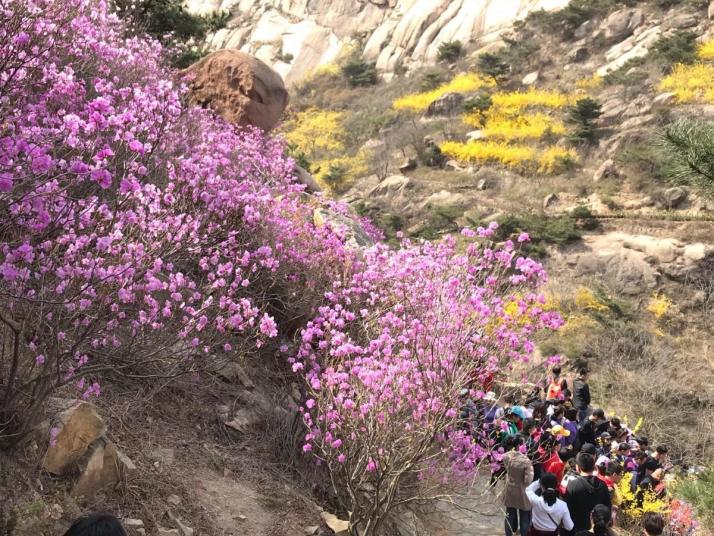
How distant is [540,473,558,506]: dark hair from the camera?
223 inches

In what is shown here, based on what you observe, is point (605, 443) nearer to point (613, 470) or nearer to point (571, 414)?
point (571, 414)

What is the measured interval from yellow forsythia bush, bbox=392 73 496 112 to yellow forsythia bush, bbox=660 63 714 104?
32.4ft

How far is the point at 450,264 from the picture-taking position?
6.92 meters

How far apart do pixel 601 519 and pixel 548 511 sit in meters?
0.46

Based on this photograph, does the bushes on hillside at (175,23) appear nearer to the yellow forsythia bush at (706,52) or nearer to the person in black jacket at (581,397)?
the person in black jacket at (581,397)

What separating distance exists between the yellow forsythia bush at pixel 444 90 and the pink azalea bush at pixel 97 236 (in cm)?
2837

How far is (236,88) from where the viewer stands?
13203mm

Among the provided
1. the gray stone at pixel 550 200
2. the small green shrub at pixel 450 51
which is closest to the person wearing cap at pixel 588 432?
the gray stone at pixel 550 200

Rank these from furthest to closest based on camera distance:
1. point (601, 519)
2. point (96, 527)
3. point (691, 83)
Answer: point (691, 83)
point (601, 519)
point (96, 527)

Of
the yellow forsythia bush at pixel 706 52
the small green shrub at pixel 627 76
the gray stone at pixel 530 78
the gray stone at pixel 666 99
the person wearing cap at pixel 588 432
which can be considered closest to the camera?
the person wearing cap at pixel 588 432

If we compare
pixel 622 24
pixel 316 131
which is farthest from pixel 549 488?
pixel 622 24

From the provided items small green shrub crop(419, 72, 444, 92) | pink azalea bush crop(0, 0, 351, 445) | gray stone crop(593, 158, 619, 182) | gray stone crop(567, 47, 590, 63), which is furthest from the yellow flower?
small green shrub crop(419, 72, 444, 92)

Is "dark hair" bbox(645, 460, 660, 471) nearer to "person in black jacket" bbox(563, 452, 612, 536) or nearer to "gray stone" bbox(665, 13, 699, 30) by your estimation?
"person in black jacket" bbox(563, 452, 612, 536)

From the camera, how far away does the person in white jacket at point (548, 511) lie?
5641mm
